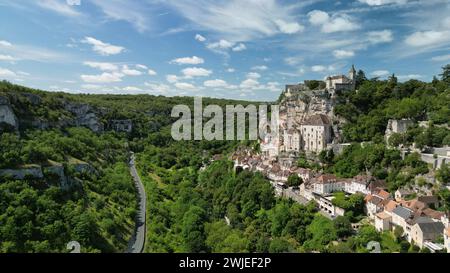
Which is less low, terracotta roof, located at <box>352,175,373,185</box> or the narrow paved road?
terracotta roof, located at <box>352,175,373,185</box>

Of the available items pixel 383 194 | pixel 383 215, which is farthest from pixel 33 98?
pixel 383 215

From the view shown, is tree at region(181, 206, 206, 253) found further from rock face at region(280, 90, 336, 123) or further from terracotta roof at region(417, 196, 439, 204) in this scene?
rock face at region(280, 90, 336, 123)

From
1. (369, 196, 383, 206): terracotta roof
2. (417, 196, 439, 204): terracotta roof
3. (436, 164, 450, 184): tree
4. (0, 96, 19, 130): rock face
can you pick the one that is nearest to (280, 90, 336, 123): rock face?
(369, 196, 383, 206): terracotta roof

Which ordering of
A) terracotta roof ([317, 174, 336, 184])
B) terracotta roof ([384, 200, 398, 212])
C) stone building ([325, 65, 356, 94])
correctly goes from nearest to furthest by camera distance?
terracotta roof ([384, 200, 398, 212]) < terracotta roof ([317, 174, 336, 184]) < stone building ([325, 65, 356, 94])

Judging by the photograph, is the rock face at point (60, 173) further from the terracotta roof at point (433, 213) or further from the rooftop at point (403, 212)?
the terracotta roof at point (433, 213)

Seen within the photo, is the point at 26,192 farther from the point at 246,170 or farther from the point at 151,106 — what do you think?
the point at 151,106

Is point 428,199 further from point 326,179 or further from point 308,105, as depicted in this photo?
point 308,105

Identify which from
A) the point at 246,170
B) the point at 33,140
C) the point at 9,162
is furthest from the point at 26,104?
the point at 246,170

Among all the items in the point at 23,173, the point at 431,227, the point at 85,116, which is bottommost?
the point at 431,227
